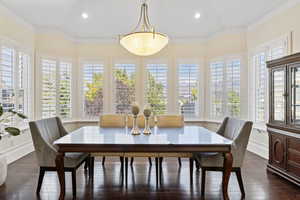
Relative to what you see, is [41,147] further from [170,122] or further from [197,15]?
[197,15]

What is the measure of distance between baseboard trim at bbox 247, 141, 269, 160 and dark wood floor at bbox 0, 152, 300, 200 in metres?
0.65

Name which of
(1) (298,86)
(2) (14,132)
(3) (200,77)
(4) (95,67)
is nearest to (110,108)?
(4) (95,67)

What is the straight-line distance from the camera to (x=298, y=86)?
3420mm

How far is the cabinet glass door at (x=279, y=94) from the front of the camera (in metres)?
3.71

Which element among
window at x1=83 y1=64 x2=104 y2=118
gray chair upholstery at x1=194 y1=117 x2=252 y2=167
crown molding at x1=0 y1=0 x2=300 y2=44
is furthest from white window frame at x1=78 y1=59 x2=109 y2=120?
gray chair upholstery at x1=194 y1=117 x2=252 y2=167

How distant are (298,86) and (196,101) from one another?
10.6 ft

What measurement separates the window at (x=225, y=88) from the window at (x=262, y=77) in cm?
50

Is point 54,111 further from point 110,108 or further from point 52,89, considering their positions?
point 110,108

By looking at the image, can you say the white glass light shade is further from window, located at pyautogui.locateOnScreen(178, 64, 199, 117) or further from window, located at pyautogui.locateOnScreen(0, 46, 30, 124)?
window, located at pyautogui.locateOnScreen(178, 64, 199, 117)

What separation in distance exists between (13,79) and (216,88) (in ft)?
15.6

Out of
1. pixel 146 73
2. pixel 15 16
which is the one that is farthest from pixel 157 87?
pixel 15 16

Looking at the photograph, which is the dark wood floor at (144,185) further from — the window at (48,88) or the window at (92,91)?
the window at (92,91)

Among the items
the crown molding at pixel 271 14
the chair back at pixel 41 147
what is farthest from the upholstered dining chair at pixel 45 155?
the crown molding at pixel 271 14

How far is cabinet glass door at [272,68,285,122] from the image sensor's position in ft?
12.2
